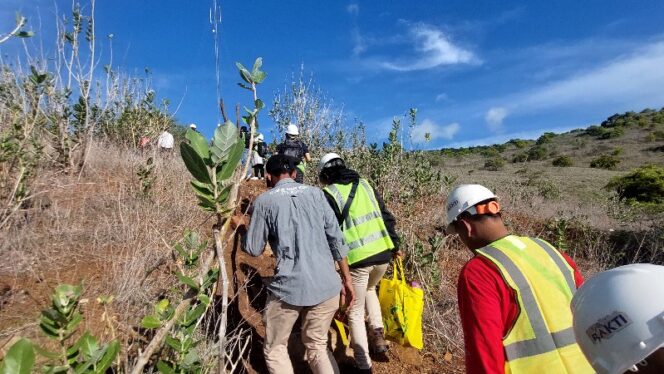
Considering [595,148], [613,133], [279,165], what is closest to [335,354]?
[279,165]

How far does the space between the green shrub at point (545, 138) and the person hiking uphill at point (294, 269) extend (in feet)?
125

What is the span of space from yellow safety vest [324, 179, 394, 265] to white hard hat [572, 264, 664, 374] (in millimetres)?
2406

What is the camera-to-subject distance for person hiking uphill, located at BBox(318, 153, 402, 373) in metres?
3.43

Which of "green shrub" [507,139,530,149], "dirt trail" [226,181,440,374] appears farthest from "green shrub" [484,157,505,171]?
"dirt trail" [226,181,440,374]

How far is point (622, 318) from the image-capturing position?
3.12 feet

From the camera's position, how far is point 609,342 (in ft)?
3.16

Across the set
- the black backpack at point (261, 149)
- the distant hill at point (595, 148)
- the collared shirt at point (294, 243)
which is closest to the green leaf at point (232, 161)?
the collared shirt at point (294, 243)

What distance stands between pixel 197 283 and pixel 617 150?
3156 cm

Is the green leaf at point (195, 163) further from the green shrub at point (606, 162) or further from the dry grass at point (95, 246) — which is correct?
the green shrub at point (606, 162)

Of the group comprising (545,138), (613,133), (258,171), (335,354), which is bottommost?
(335,354)

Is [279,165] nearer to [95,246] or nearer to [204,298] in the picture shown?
[204,298]

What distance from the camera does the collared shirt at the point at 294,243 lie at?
2.71 m

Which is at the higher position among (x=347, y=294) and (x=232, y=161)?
(x=232, y=161)

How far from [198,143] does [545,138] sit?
41344 millimetres
